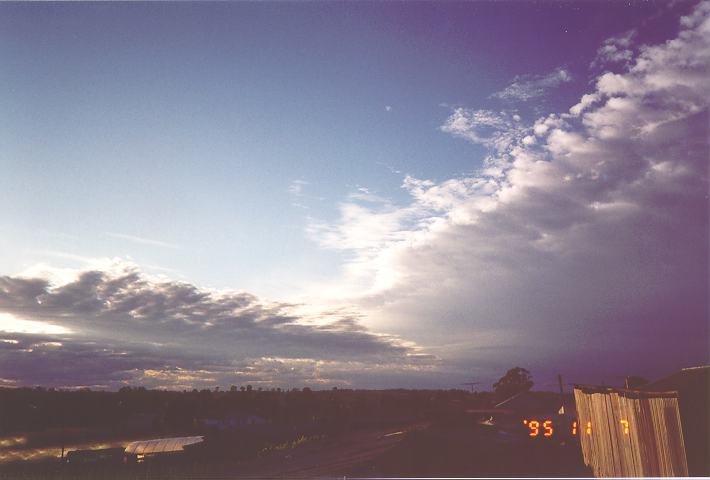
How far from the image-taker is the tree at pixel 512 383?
88.0 meters

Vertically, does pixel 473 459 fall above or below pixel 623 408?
below

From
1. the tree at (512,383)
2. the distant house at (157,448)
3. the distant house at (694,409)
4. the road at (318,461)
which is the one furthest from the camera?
the tree at (512,383)

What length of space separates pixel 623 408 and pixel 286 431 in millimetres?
36338

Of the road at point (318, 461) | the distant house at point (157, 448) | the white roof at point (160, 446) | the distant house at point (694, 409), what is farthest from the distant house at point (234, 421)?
the distant house at point (694, 409)

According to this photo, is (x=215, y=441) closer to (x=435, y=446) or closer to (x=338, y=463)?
(x=338, y=463)

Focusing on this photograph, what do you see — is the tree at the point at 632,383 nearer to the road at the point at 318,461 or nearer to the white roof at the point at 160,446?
the road at the point at 318,461

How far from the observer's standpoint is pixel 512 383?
8950cm

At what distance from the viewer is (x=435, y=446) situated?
1947 centimetres

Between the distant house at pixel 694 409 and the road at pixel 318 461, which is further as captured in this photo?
the road at pixel 318 461

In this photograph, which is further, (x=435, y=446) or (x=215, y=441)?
(x=215, y=441)

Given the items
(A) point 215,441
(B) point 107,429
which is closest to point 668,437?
(A) point 215,441

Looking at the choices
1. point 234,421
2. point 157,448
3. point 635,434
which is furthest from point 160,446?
point 635,434

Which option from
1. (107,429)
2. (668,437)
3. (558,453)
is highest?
(668,437)

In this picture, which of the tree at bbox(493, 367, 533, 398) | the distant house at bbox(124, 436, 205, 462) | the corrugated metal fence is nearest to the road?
the corrugated metal fence
